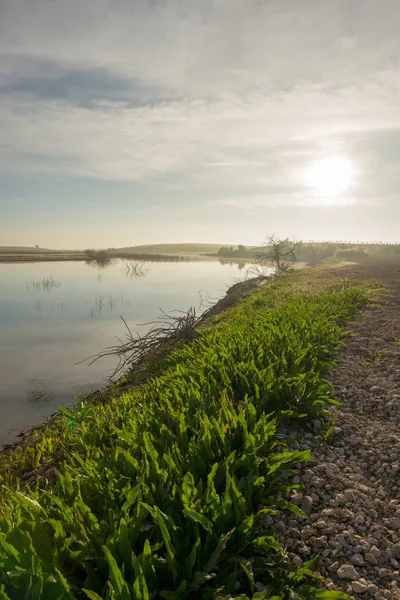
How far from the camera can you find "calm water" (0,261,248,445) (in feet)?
30.8

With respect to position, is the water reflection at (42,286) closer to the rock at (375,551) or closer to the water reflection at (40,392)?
the water reflection at (40,392)

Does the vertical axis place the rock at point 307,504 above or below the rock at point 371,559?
above

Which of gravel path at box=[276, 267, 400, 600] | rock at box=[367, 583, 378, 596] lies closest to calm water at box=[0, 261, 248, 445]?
gravel path at box=[276, 267, 400, 600]

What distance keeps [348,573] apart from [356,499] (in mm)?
764

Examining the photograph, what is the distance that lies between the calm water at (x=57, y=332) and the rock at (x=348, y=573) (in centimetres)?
683

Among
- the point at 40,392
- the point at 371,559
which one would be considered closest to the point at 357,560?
the point at 371,559

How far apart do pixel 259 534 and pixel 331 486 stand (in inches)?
37.6

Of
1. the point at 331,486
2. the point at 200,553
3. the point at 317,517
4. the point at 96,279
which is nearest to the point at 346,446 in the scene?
the point at 331,486

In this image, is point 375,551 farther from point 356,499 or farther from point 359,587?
point 356,499

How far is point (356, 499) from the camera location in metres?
3.01

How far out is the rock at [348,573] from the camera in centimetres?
231

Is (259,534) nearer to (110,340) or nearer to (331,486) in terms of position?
(331,486)

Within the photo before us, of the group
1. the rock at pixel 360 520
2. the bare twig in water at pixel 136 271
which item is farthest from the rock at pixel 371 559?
the bare twig in water at pixel 136 271

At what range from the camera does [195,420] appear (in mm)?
3551
